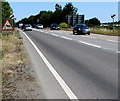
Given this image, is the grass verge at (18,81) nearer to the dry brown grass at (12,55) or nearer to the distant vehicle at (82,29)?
the dry brown grass at (12,55)

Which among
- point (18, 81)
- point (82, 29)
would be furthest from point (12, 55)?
point (82, 29)

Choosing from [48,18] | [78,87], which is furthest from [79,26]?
[48,18]

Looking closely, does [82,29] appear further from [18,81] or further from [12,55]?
[18,81]

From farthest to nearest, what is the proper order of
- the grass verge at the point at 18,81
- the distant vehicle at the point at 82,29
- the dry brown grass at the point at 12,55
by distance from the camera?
the distant vehicle at the point at 82,29
the dry brown grass at the point at 12,55
the grass verge at the point at 18,81

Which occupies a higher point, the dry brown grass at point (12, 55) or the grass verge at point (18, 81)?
the grass verge at point (18, 81)

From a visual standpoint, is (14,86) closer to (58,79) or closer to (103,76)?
(58,79)

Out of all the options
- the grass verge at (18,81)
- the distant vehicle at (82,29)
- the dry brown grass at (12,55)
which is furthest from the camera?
the distant vehicle at (82,29)

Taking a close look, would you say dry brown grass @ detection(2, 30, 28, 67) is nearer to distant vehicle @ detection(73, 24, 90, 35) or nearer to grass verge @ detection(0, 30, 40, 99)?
grass verge @ detection(0, 30, 40, 99)

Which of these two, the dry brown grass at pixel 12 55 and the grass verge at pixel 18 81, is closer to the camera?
the grass verge at pixel 18 81

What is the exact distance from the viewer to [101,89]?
7.22 m

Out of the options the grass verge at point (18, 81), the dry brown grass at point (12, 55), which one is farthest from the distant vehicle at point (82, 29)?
the grass verge at point (18, 81)

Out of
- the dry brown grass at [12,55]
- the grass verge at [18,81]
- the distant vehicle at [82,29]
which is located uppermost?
the grass verge at [18,81]

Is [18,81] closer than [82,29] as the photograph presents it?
Yes

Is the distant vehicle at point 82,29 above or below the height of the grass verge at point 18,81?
below
